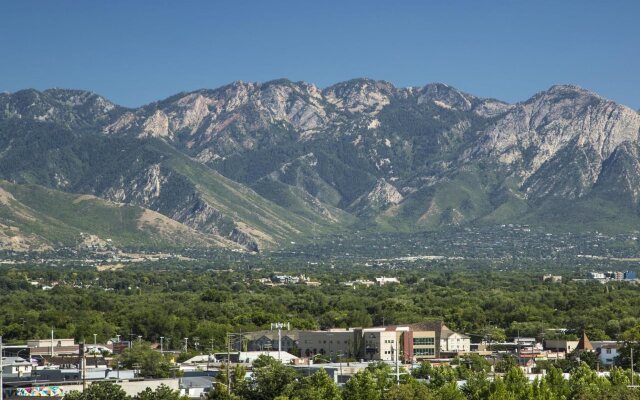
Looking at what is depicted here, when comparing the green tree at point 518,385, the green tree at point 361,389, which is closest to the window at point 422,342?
the green tree at point 518,385

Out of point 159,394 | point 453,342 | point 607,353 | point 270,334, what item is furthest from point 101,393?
point 453,342

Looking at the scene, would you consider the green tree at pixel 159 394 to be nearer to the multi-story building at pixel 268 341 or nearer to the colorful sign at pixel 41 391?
the colorful sign at pixel 41 391

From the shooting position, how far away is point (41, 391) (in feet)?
347

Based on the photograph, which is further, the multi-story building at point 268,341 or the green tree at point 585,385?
the multi-story building at point 268,341

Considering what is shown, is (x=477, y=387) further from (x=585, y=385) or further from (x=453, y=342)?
(x=453, y=342)

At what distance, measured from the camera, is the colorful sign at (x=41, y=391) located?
105m

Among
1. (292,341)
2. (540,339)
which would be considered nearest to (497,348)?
(540,339)

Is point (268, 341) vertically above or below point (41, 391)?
above

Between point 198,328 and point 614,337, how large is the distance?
46.9m

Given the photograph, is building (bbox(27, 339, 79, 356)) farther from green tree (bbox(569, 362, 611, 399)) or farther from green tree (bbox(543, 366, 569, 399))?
green tree (bbox(543, 366, 569, 399))

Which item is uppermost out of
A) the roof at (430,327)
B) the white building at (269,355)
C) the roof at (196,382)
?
the roof at (430,327)

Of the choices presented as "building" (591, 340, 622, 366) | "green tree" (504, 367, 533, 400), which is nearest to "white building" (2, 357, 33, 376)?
"green tree" (504, 367, 533, 400)

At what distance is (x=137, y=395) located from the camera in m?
102

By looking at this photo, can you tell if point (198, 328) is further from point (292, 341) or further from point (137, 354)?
point (137, 354)
